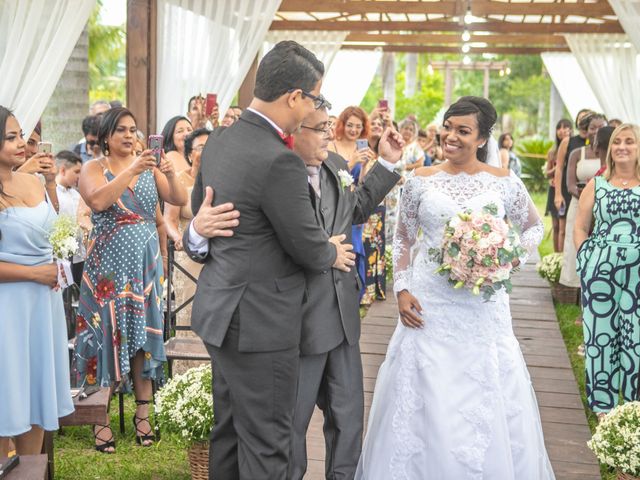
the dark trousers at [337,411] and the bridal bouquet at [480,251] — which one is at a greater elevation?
the bridal bouquet at [480,251]

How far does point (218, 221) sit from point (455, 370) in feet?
5.38

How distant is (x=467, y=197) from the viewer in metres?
4.19

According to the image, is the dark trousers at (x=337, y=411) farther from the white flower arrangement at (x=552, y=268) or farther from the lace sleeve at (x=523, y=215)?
the white flower arrangement at (x=552, y=268)

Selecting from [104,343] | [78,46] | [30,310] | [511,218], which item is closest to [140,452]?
[104,343]

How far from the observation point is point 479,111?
4.12 meters

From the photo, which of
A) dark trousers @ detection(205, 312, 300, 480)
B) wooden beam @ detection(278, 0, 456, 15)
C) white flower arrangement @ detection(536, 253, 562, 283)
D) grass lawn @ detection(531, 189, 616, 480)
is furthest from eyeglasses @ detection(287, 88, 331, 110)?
wooden beam @ detection(278, 0, 456, 15)

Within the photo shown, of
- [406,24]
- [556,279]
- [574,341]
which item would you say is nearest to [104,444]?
[574,341]

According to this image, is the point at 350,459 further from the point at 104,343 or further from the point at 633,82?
the point at 633,82

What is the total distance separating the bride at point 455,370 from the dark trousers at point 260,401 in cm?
100

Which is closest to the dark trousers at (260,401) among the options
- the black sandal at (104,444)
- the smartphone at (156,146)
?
A: the smartphone at (156,146)

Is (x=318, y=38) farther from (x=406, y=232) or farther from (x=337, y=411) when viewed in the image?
(x=337, y=411)

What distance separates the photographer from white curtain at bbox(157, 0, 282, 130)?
8508 mm

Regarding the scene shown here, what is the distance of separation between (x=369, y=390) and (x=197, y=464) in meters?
2.18

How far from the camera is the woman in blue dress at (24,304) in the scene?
12.9ft
